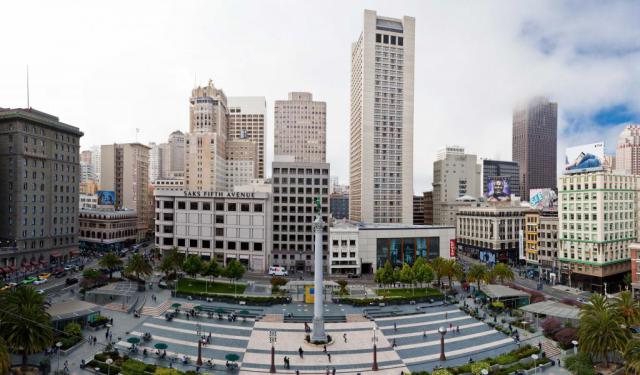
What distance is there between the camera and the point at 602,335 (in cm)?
4400

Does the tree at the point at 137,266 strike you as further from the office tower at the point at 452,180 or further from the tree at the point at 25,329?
the office tower at the point at 452,180

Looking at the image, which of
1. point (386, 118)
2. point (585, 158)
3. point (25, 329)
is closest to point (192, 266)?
point (25, 329)

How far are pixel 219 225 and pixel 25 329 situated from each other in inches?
2545

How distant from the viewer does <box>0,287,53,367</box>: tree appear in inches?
1636

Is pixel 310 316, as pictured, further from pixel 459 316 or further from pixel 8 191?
pixel 8 191

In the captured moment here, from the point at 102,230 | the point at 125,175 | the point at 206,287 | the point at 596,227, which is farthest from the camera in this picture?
the point at 125,175

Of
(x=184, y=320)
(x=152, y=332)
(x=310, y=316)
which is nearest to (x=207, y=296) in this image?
(x=184, y=320)

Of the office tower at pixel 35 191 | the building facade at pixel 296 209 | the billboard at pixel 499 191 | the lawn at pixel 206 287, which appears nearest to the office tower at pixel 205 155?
the office tower at pixel 35 191

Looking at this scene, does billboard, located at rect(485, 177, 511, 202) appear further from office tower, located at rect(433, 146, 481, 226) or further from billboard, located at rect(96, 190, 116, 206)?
billboard, located at rect(96, 190, 116, 206)

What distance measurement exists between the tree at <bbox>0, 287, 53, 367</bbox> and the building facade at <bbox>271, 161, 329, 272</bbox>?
6448 cm

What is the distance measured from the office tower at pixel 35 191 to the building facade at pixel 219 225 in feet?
89.9

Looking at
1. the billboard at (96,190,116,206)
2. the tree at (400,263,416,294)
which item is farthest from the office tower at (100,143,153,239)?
the tree at (400,263,416,294)

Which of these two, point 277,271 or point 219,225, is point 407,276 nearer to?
point 277,271

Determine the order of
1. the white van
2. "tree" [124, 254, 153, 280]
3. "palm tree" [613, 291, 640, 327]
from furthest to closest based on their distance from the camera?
the white van → "tree" [124, 254, 153, 280] → "palm tree" [613, 291, 640, 327]
